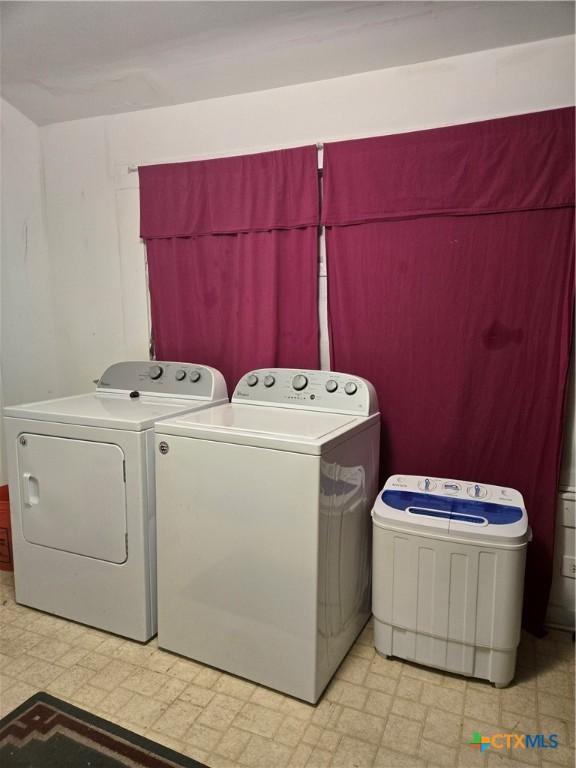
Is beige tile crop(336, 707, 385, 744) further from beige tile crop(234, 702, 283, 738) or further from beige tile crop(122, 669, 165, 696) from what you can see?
beige tile crop(122, 669, 165, 696)

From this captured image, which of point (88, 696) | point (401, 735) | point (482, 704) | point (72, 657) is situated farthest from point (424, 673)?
point (72, 657)

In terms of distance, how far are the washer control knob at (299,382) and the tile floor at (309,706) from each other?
3.40 feet

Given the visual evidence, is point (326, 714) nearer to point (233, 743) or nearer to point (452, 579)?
point (233, 743)

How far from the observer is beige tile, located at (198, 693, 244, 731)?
152 cm

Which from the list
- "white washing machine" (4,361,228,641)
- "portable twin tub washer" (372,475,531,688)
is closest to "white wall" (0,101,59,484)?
"white washing machine" (4,361,228,641)

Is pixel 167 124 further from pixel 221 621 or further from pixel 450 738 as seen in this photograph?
pixel 450 738

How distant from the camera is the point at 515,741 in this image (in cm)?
147

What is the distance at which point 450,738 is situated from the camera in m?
1.48

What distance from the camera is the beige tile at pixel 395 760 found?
1384 millimetres

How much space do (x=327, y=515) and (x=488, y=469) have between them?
822 millimetres

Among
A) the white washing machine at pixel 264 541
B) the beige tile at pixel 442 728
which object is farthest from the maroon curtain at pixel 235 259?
the beige tile at pixel 442 728

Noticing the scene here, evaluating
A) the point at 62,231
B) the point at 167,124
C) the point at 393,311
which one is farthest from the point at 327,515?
the point at 62,231

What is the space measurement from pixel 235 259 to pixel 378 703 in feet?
6.17

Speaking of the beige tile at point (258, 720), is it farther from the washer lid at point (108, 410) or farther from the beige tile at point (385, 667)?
the washer lid at point (108, 410)
